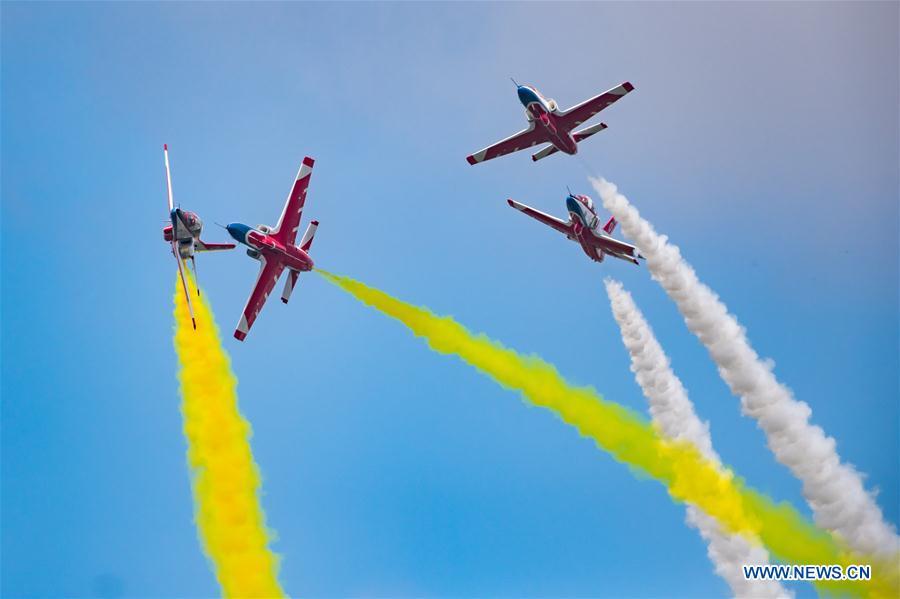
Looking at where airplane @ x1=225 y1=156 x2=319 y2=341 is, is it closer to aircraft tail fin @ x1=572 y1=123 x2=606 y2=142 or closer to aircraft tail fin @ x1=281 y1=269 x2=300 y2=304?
aircraft tail fin @ x1=281 y1=269 x2=300 y2=304

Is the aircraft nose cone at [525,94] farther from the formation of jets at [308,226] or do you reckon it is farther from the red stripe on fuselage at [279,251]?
the red stripe on fuselage at [279,251]

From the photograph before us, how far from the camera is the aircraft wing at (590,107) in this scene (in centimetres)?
6519

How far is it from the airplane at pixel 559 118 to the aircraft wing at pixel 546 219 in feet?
18.2

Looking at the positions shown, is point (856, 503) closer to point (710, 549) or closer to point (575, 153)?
point (710, 549)

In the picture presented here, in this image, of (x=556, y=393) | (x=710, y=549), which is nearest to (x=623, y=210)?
(x=556, y=393)

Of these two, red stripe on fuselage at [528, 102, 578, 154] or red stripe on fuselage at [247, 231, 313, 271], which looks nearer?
red stripe on fuselage at [247, 231, 313, 271]


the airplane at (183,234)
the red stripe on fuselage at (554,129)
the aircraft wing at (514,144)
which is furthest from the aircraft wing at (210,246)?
the red stripe on fuselage at (554,129)

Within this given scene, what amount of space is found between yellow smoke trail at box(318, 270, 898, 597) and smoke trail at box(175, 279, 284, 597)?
9.59 metres

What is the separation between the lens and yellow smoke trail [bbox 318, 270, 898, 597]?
61.0 metres

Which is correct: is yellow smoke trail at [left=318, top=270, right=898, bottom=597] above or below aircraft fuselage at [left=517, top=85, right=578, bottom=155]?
below

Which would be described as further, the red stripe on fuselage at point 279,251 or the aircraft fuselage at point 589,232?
the aircraft fuselage at point 589,232

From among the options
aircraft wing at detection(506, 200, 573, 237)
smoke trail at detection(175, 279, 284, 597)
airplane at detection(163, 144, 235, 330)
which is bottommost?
smoke trail at detection(175, 279, 284, 597)

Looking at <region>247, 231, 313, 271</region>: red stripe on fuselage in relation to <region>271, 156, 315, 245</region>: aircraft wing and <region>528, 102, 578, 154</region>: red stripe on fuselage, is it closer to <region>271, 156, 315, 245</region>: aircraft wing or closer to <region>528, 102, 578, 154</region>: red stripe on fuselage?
<region>271, 156, 315, 245</region>: aircraft wing

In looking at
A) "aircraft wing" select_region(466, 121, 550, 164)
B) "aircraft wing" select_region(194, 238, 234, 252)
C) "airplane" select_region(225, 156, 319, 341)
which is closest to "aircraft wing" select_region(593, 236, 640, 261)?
"aircraft wing" select_region(466, 121, 550, 164)
